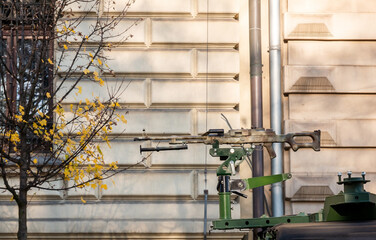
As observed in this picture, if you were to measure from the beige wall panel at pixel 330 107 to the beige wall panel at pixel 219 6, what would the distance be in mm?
1548

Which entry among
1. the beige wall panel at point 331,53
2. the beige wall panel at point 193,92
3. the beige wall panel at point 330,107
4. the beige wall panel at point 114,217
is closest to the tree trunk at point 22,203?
the beige wall panel at point 114,217

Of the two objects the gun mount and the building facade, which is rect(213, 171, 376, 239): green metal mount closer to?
the gun mount

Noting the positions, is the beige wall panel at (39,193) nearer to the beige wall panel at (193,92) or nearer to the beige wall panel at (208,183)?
the beige wall panel at (193,92)

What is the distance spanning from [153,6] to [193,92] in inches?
55.4

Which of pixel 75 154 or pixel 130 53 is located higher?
pixel 130 53

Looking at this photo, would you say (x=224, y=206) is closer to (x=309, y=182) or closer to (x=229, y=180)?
(x=229, y=180)

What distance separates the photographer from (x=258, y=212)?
11398mm

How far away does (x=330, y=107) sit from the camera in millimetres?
11672

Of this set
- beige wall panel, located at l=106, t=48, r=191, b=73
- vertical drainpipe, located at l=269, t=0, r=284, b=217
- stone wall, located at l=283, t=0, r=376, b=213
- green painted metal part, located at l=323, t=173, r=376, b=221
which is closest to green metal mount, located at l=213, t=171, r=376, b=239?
green painted metal part, located at l=323, t=173, r=376, b=221

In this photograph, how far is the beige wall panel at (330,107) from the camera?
11.6m

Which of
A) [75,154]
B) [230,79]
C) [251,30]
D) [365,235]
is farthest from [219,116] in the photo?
[365,235]

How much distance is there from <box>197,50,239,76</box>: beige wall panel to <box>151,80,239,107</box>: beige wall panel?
162mm

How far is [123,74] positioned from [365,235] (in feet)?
24.4

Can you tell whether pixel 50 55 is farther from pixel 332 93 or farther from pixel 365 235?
pixel 365 235
